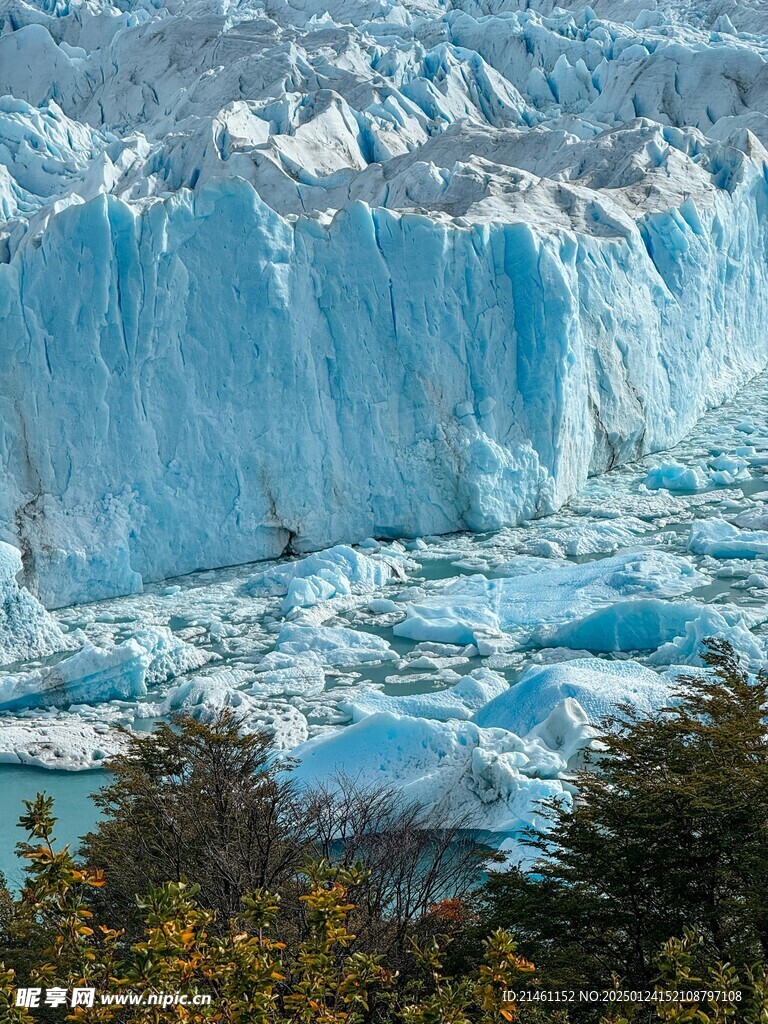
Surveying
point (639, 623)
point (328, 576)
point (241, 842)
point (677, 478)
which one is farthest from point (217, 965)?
point (677, 478)

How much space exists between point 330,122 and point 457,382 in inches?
818

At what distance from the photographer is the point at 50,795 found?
10.3 meters

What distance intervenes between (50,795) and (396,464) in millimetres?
9311

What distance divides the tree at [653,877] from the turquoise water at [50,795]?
494 cm

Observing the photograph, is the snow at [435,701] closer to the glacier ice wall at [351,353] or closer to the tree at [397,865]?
the tree at [397,865]

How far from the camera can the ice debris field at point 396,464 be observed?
12383 millimetres

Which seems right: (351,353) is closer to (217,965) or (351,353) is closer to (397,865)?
(397,865)

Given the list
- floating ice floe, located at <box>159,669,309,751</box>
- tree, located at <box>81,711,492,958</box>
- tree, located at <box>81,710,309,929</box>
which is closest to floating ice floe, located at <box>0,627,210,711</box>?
floating ice floe, located at <box>159,669,309,751</box>

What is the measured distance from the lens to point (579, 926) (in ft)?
19.0

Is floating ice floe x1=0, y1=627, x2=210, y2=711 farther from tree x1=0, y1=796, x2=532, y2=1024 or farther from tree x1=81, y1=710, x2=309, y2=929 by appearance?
tree x1=0, y1=796, x2=532, y2=1024

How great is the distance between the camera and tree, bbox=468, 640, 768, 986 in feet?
17.7

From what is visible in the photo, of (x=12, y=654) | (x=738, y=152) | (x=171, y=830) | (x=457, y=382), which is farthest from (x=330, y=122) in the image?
(x=171, y=830)

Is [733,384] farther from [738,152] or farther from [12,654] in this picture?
[12,654]

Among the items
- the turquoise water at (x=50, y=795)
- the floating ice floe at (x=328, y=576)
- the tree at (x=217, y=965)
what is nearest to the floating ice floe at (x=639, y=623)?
the floating ice floe at (x=328, y=576)
